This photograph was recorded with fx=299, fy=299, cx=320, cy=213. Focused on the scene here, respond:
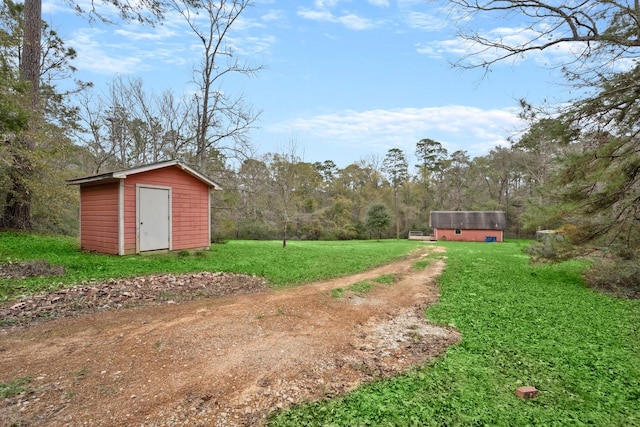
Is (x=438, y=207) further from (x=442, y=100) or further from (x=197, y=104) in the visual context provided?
(x=197, y=104)

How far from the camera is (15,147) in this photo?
912 centimetres

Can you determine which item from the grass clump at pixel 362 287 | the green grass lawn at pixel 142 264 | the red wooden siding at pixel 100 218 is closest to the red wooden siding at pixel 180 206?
the red wooden siding at pixel 100 218

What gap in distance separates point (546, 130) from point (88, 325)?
30.1ft

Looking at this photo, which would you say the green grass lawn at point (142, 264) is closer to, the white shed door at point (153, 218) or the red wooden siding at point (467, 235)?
the white shed door at point (153, 218)

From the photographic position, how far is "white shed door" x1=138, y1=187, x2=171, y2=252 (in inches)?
374

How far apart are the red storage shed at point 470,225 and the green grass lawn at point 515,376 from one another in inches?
1089

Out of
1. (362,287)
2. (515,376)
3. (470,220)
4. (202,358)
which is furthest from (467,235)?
(202,358)

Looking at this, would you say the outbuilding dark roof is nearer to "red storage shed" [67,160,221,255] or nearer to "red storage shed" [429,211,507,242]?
"red storage shed" [429,211,507,242]

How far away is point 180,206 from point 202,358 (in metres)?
8.36

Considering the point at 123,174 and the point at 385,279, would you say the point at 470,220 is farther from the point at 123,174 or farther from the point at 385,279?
the point at 123,174

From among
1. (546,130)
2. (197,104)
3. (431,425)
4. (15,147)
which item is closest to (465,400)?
(431,425)

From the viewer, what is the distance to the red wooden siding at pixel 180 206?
920 centimetres

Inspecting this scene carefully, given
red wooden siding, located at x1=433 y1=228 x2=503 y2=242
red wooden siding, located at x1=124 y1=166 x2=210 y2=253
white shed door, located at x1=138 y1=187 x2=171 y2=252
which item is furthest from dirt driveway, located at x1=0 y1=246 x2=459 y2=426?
red wooden siding, located at x1=433 y1=228 x2=503 y2=242

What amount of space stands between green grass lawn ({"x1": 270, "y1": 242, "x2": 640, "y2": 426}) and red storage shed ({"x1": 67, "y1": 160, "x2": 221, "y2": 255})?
864 centimetres
